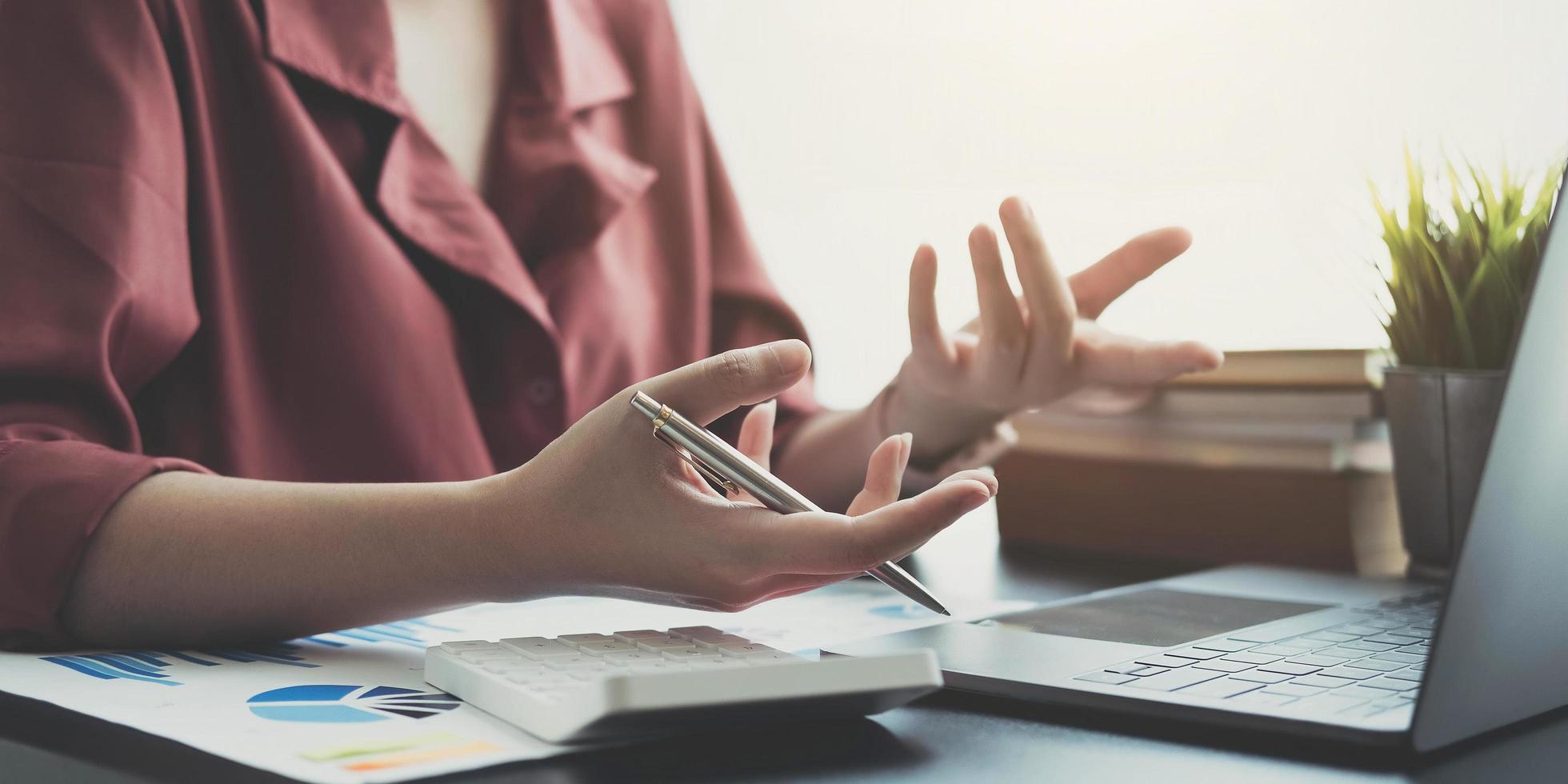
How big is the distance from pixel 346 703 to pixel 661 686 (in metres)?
0.14

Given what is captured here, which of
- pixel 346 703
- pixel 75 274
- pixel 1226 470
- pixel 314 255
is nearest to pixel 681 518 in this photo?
pixel 346 703

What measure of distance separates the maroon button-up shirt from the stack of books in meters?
0.23

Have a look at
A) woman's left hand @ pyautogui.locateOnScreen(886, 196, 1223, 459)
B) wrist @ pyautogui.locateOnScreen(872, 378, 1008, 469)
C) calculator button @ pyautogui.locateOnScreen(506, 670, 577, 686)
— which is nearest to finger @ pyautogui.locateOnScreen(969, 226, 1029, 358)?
woman's left hand @ pyautogui.locateOnScreen(886, 196, 1223, 459)

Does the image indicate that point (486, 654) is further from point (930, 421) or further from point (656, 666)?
point (930, 421)

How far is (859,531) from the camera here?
1.32 feet

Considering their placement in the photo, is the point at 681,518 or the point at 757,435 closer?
the point at 681,518

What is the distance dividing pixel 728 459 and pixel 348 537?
19 centimetres

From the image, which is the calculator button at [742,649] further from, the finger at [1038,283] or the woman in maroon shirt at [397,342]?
the finger at [1038,283]

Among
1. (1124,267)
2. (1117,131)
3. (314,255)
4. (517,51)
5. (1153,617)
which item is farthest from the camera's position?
(1117,131)

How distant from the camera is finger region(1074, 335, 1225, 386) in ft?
1.86

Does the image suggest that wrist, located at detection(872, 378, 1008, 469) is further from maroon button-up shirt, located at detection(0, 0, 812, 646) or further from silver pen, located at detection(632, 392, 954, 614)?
silver pen, located at detection(632, 392, 954, 614)

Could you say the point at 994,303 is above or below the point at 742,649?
above

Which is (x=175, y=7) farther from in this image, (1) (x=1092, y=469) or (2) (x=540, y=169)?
(1) (x=1092, y=469)

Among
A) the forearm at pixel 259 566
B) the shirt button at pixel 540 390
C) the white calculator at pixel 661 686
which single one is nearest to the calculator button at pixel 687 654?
the white calculator at pixel 661 686
